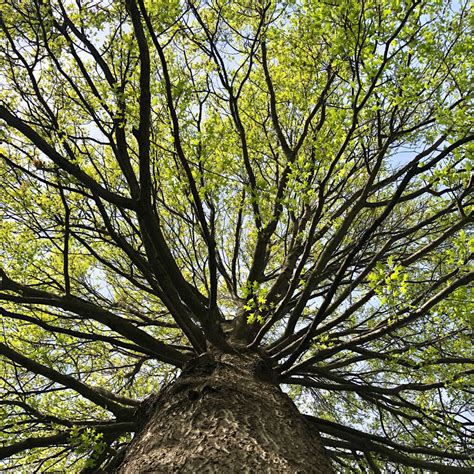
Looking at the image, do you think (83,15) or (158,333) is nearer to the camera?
(83,15)

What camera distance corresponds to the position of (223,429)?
2.18 m

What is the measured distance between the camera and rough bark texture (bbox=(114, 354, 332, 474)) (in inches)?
75.0

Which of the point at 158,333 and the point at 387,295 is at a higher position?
the point at 158,333

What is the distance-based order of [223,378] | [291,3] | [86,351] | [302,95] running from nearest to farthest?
[223,378] < [291,3] < [302,95] < [86,351]

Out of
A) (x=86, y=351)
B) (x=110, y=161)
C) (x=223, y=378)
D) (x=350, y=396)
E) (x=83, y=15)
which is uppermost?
(x=110, y=161)

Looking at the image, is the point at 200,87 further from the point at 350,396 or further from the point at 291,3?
the point at 350,396

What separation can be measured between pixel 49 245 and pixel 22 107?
1.77 meters

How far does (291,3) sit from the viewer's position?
12.3ft

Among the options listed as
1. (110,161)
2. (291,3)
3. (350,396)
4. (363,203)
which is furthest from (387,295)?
(110,161)

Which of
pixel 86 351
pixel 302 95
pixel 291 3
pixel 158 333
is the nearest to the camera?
pixel 291 3

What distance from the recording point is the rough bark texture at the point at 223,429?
190 cm

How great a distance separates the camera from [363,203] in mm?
3100

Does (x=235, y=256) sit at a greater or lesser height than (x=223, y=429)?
greater

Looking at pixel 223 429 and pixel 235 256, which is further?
pixel 235 256
